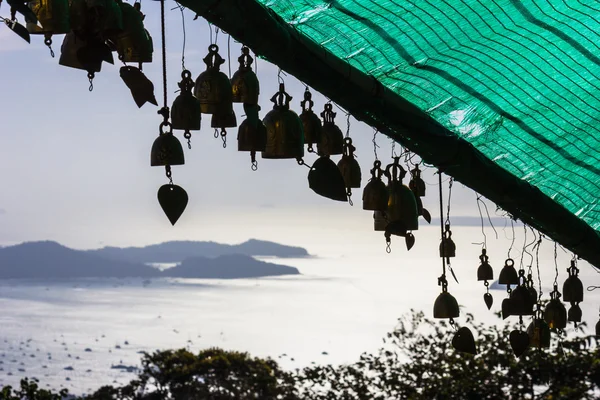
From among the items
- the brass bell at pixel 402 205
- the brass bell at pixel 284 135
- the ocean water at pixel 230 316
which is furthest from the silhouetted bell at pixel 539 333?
the ocean water at pixel 230 316

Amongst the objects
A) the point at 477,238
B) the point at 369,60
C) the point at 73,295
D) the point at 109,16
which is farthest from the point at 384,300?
the point at 73,295

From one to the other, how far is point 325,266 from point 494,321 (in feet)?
48.4

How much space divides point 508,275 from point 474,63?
840 millimetres

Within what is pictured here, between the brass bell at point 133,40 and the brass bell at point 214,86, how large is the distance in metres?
0.25

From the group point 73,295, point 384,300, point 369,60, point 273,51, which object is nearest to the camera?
point 273,51

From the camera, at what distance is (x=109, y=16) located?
1249mm

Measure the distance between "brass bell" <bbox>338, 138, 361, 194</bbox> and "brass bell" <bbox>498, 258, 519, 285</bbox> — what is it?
34.5 inches

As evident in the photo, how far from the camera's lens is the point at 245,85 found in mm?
1766

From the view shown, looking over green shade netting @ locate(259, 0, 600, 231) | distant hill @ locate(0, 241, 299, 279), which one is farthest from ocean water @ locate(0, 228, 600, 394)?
green shade netting @ locate(259, 0, 600, 231)

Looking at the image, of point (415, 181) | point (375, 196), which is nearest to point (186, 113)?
point (375, 196)

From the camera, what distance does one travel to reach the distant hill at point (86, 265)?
21359mm

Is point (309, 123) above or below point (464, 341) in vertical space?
above

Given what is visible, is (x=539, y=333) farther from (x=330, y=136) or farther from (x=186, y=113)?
(x=186, y=113)

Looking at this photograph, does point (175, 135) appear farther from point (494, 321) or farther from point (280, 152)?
point (494, 321)
